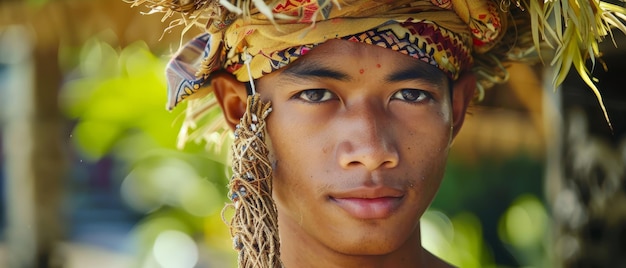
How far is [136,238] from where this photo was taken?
557cm

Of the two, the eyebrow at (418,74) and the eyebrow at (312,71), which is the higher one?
the eyebrow at (312,71)

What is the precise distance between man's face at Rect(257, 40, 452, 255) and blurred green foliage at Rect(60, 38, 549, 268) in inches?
102

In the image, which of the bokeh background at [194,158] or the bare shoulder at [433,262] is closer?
the bare shoulder at [433,262]

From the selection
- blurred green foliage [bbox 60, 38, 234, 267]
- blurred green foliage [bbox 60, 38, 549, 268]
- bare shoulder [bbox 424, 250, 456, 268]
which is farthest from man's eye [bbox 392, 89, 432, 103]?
blurred green foliage [bbox 60, 38, 234, 267]

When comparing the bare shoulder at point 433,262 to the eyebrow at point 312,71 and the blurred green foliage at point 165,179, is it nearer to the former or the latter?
the eyebrow at point 312,71

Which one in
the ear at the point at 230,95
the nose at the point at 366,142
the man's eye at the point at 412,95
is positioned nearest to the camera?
the nose at the point at 366,142

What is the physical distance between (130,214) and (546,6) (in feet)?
22.7

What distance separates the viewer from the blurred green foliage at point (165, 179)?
5.07 meters

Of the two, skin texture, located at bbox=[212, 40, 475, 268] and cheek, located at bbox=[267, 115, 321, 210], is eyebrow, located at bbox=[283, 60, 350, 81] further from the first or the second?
cheek, located at bbox=[267, 115, 321, 210]

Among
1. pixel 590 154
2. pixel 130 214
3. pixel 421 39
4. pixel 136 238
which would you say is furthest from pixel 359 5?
pixel 130 214

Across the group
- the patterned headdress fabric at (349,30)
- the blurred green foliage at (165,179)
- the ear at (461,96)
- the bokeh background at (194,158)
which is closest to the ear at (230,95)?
the patterned headdress fabric at (349,30)

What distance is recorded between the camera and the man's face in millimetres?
2154

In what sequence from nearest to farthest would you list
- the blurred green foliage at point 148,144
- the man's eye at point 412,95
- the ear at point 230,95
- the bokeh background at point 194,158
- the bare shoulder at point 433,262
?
the man's eye at point 412,95 → the ear at point 230,95 → the bare shoulder at point 433,262 → the bokeh background at point 194,158 → the blurred green foliage at point 148,144

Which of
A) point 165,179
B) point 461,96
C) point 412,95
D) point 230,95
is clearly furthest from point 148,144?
point 412,95
